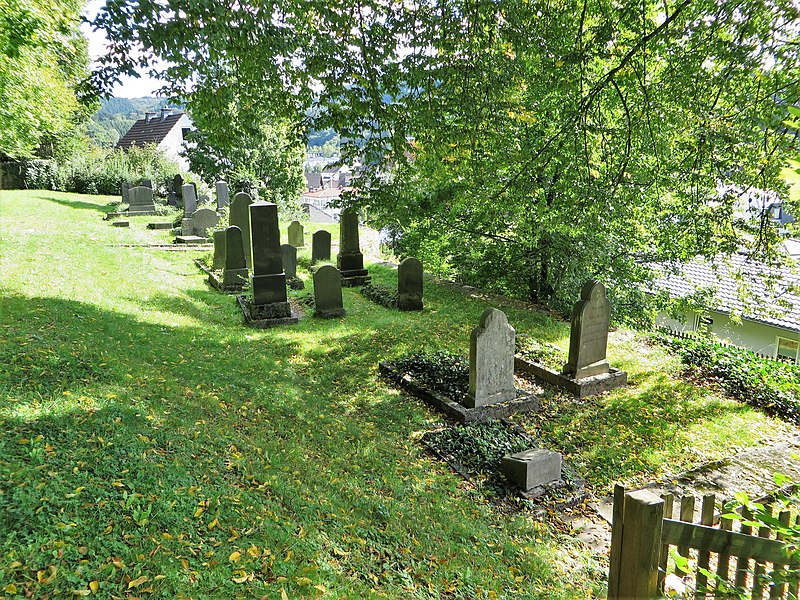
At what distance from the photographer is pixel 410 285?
12547 millimetres

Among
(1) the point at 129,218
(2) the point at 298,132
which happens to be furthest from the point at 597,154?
(1) the point at 129,218

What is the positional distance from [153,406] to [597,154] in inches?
344

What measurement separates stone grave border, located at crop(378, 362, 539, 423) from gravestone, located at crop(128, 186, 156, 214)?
21.2 metres

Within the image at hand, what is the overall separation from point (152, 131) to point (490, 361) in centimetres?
4773

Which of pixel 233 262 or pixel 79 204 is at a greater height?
pixel 79 204

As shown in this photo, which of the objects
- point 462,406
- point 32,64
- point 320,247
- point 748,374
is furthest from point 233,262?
point 748,374

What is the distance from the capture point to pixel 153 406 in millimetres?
5879

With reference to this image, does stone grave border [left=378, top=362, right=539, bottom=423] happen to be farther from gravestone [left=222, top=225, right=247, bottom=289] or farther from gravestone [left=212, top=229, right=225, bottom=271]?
gravestone [left=212, top=229, right=225, bottom=271]

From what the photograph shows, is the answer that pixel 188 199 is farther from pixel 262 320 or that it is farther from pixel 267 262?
pixel 262 320

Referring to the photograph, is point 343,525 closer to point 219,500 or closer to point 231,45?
point 219,500

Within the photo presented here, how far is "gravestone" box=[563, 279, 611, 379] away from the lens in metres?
8.77

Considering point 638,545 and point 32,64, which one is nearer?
point 638,545

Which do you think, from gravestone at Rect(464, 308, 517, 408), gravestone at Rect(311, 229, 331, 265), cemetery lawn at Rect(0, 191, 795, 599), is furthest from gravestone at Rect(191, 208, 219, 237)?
gravestone at Rect(464, 308, 517, 408)

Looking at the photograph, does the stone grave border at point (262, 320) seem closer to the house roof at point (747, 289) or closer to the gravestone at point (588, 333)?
the gravestone at point (588, 333)
